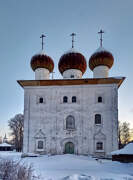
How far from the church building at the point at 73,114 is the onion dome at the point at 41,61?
2.75m

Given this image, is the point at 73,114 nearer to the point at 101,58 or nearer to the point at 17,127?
the point at 101,58

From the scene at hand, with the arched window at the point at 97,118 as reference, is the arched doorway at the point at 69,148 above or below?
below

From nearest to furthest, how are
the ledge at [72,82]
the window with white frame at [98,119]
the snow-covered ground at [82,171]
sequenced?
the snow-covered ground at [82,171], the window with white frame at [98,119], the ledge at [72,82]

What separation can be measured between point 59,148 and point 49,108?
429 centimetres

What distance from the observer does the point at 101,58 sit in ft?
77.0

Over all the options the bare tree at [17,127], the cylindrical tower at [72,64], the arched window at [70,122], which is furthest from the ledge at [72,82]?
the bare tree at [17,127]

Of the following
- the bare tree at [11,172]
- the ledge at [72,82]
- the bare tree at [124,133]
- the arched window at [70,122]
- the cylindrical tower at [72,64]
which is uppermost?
the cylindrical tower at [72,64]

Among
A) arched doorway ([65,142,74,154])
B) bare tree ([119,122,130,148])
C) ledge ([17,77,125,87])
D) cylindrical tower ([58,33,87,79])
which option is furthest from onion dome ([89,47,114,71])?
bare tree ([119,122,130,148])

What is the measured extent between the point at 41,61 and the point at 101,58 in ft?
23.2

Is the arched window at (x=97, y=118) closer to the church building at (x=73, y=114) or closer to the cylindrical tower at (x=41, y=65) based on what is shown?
the church building at (x=73, y=114)

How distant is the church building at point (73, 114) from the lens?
68.0ft

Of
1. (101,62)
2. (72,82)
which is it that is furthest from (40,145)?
(101,62)

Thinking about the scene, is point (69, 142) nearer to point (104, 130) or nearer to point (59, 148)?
point (59, 148)

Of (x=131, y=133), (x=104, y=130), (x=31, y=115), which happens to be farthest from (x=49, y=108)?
(x=131, y=133)
